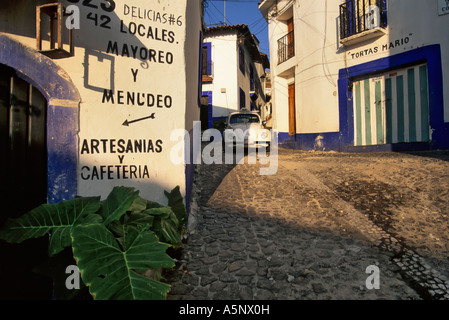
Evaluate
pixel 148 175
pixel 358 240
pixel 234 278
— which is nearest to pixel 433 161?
pixel 358 240

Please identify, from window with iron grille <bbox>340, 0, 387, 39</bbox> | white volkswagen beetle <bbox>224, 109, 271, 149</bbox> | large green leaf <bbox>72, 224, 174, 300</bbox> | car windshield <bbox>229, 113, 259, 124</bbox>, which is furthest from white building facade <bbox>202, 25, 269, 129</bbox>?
large green leaf <bbox>72, 224, 174, 300</bbox>

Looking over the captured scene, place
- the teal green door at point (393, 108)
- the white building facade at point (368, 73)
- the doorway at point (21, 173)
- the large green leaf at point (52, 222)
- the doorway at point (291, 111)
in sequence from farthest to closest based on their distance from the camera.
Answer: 1. the doorway at point (291, 111)
2. the teal green door at point (393, 108)
3. the white building facade at point (368, 73)
4. the doorway at point (21, 173)
5. the large green leaf at point (52, 222)

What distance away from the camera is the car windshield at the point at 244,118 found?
10.0 meters

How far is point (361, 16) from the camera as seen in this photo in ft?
29.2

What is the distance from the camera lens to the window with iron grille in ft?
27.5

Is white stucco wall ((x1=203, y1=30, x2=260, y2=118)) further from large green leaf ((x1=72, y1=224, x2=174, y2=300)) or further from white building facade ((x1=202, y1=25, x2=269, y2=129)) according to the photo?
large green leaf ((x1=72, y1=224, x2=174, y2=300))

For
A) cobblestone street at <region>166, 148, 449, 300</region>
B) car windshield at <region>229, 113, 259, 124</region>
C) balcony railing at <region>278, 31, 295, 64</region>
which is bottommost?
cobblestone street at <region>166, 148, 449, 300</region>

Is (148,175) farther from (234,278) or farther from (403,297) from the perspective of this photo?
(403,297)

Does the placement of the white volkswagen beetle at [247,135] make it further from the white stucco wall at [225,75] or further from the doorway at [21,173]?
the white stucco wall at [225,75]

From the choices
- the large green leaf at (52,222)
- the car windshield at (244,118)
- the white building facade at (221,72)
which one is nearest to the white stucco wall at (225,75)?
the white building facade at (221,72)

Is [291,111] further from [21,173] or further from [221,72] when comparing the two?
[21,173]

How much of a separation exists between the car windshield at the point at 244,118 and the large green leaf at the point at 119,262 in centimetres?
833

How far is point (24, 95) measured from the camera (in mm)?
2746
